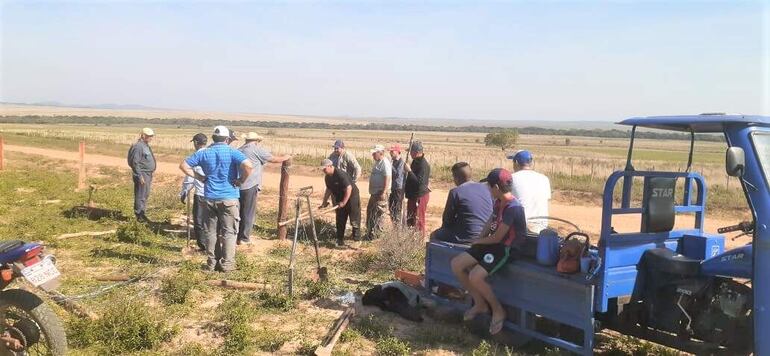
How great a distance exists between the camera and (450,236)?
6547 millimetres

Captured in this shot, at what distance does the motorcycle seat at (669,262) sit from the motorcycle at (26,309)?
178 inches

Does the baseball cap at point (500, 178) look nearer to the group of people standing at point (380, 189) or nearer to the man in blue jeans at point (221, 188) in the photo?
the man in blue jeans at point (221, 188)

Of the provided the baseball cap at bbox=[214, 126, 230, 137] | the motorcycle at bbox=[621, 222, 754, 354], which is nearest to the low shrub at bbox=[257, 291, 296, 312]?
the baseball cap at bbox=[214, 126, 230, 137]

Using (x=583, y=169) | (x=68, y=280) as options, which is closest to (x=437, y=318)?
(x=68, y=280)

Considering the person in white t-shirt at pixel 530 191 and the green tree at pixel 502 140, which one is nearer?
the person in white t-shirt at pixel 530 191

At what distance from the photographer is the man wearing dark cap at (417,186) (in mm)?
9742

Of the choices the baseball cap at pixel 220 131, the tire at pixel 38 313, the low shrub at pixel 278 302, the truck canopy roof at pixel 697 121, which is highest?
the truck canopy roof at pixel 697 121

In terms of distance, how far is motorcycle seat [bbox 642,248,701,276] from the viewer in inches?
181

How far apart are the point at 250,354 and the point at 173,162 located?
26.5m

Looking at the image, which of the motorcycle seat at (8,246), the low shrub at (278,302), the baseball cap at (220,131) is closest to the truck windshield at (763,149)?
the low shrub at (278,302)

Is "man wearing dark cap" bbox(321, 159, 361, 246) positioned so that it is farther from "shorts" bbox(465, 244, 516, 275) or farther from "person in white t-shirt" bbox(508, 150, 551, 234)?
"shorts" bbox(465, 244, 516, 275)

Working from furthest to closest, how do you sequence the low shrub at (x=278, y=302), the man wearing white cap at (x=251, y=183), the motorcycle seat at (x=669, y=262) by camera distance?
1. the man wearing white cap at (x=251, y=183)
2. the low shrub at (x=278, y=302)
3. the motorcycle seat at (x=669, y=262)

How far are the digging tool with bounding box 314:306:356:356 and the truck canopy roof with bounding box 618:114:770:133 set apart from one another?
3.00 metres

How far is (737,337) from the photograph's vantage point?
14.1ft
